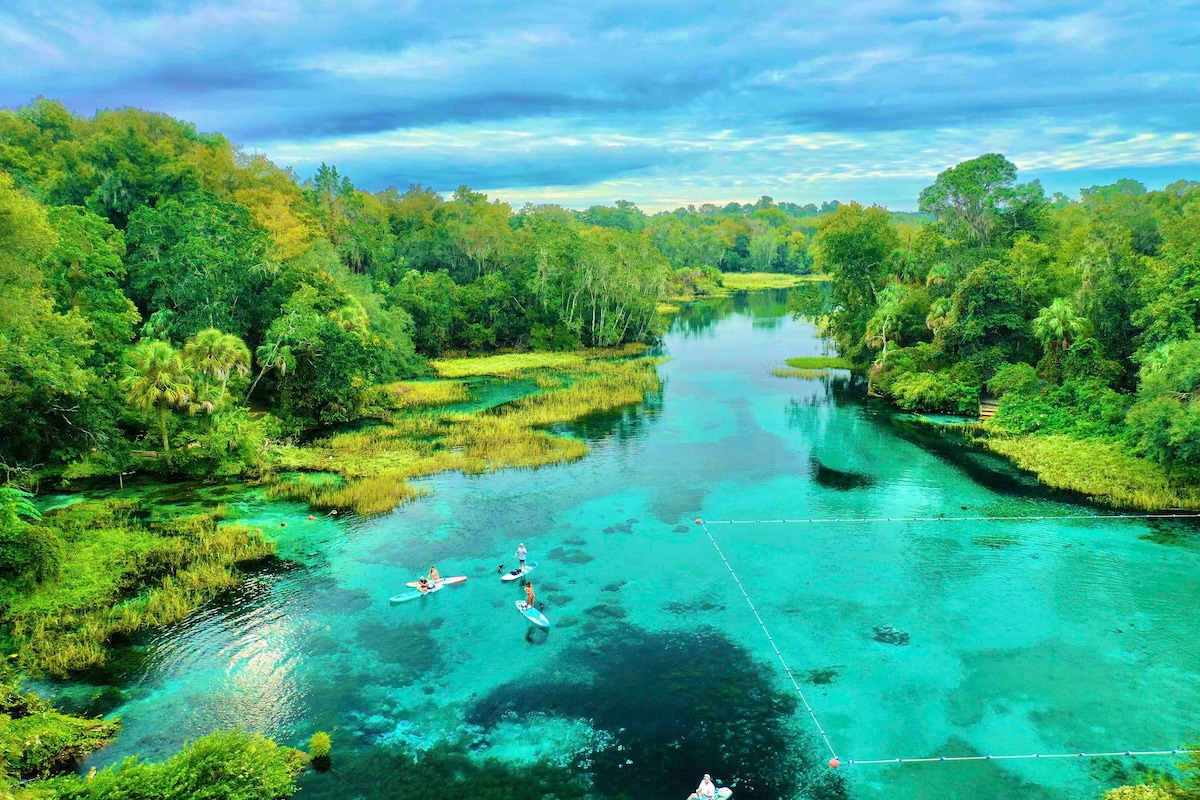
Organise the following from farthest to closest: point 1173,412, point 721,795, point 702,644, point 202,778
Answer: point 1173,412, point 702,644, point 721,795, point 202,778

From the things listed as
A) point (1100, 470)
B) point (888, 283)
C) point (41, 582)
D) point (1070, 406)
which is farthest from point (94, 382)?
point (888, 283)

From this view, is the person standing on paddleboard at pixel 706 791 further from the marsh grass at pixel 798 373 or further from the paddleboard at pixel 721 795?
the marsh grass at pixel 798 373

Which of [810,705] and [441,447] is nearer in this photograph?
[810,705]

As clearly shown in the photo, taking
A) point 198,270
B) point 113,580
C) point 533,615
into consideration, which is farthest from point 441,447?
point 198,270

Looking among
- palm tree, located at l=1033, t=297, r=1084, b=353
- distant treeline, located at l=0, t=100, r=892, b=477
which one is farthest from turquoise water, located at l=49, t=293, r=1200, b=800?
palm tree, located at l=1033, t=297, r=1084, b=353

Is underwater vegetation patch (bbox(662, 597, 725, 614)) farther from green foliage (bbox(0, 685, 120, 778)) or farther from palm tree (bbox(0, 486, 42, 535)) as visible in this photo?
palm tree (bbox(0, 486, 42, 535))

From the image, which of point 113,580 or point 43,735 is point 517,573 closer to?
point 113,580
